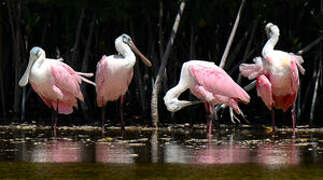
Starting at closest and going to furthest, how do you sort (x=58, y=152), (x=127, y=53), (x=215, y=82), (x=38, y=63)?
(x=58, y=152), (x=215, y=82), (x=38, y=63), (x=127, y=53)

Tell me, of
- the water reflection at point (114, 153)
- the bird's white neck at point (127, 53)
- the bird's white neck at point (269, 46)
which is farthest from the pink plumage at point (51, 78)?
the bird's white neck at point (269, 46)

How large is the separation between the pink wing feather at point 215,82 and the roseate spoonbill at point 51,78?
171 centimetres

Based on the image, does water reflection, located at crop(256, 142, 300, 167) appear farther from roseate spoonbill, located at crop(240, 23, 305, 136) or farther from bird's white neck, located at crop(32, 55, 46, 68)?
bird's white neck, located at crop(32, 55, 46, 68)

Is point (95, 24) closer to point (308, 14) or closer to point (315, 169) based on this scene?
point (308, 14)

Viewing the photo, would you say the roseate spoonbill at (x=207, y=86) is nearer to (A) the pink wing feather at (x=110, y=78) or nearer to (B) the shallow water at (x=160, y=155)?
(B) the shallow water at (x=160, y=155)

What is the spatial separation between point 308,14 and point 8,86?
6524 millimetres

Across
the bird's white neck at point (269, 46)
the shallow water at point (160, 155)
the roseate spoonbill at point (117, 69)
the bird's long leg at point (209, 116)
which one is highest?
the bird's white neck at point (269, 46)

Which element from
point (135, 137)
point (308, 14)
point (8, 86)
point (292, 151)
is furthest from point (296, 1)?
point (8, 86)

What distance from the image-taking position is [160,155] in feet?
33.9

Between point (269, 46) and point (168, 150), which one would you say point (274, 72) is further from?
point (168, 150)

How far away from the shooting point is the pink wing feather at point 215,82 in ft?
42.5

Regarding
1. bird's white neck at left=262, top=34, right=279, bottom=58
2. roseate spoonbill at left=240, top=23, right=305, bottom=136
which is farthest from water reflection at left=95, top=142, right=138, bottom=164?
bird's white neck at left=262, top=34, right=279, bottom=58

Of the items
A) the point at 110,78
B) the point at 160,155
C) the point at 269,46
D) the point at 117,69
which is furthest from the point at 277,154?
the point at 110,78

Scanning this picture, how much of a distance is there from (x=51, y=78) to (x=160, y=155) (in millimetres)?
4186
